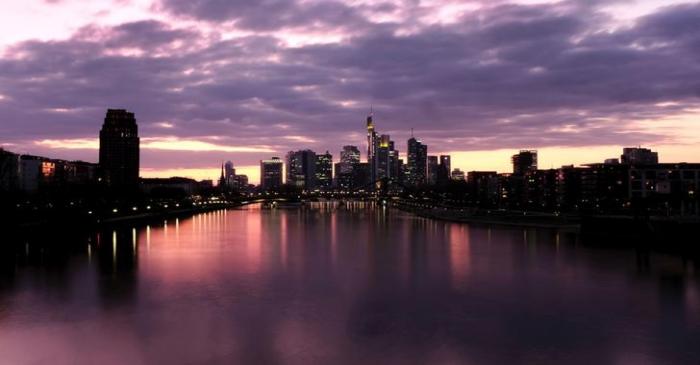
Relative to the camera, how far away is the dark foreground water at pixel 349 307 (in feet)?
59.4

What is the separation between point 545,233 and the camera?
62.1m

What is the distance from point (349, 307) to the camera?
24.6 meters

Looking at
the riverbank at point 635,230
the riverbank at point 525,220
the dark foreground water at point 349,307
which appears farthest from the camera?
the riverbank at point 525,220

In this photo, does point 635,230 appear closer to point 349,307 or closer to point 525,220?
point 525,220

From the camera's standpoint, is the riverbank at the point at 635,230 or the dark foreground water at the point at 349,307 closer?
the dark foreground water at the point at 349,307

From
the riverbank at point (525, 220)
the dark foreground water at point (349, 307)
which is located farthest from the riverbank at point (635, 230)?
the dark foreground water at point (349, 307)

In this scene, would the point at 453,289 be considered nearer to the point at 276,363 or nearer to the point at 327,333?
the point at 327,333

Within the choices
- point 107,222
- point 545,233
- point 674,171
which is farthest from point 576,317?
point 674,171

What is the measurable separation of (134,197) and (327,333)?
109213 millimetres

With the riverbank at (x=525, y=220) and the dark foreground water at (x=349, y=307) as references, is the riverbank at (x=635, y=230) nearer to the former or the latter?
the riverbank at (x=525, y=220)

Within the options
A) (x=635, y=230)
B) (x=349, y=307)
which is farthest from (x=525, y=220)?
(x=349, y=307)

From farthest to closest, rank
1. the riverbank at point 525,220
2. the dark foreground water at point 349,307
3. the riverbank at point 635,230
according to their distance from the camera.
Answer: the riverbank at point 525,220 → the riverbank at point 635,230 → the dark foreground water at point 349,307

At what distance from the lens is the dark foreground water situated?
1809cm

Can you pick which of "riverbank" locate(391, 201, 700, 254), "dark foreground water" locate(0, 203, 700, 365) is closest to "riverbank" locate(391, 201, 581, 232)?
"riverbank" locate(391, 201, 700, 254)
